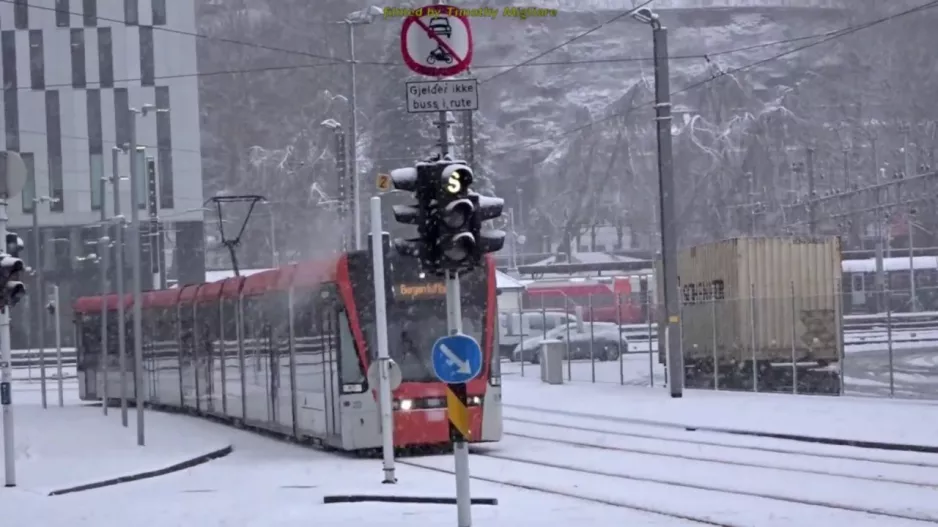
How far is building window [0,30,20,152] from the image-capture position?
69.2 m

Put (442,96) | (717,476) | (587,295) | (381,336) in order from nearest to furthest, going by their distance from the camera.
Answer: (442,96) → (717,476) → (381,336) → (587,295)

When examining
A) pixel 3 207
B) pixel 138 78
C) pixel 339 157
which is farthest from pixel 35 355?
pixel 3 207

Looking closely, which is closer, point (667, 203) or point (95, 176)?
point (667, 203)

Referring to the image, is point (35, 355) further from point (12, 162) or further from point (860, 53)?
point (12, 162)

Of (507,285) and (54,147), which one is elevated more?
(54,147)

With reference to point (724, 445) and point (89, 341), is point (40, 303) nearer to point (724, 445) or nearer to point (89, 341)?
point (89, 341)

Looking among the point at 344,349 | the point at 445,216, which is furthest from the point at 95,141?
the point at 445,216

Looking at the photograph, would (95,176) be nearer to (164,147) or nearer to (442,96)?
(164,147)

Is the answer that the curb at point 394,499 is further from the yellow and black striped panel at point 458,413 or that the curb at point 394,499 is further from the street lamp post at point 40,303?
the street lamp post at point 40,303

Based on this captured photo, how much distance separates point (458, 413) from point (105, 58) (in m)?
61.6

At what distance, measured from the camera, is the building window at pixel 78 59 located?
228ft

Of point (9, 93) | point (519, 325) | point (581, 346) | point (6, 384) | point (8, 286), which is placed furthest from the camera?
point (9, 93)

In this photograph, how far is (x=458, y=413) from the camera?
39.4ft

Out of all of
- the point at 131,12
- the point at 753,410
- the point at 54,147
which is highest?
the point at 131,12
